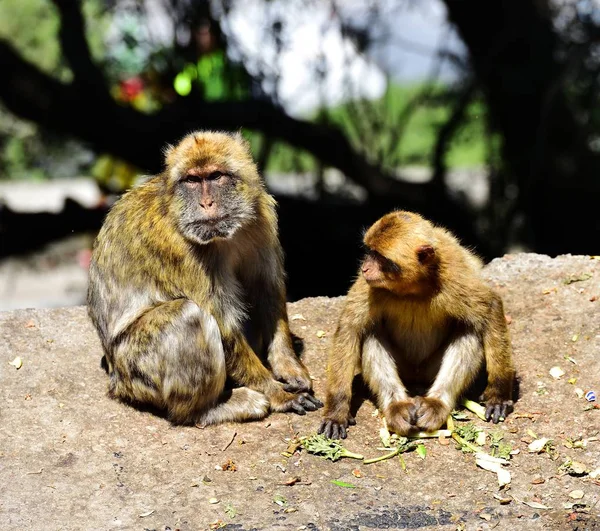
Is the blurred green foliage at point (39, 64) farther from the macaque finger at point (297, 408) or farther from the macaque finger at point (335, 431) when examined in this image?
the macaque finger at point (335, 431)

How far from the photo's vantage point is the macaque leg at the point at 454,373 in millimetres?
5895

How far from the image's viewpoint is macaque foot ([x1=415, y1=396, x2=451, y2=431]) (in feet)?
19.1

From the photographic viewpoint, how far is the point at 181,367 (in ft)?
19.0

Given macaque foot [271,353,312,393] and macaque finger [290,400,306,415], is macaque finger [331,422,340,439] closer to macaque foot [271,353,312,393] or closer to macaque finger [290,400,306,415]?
macaque finger [290,400,306,415]

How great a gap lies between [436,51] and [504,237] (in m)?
2.52

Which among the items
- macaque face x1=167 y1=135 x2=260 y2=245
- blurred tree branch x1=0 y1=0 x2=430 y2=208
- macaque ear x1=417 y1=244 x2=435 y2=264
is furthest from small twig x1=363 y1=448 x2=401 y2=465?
blurred tree branch x1=0 y1=0 x2=430 y2=208

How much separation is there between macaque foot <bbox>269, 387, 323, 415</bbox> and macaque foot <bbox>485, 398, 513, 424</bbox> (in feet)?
3.97

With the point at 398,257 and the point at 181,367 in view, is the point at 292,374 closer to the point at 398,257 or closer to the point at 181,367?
the point at 181,367

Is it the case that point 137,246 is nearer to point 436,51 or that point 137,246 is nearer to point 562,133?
point 436,51

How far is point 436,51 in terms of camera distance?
10.9 meters

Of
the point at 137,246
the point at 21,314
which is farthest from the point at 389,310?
the point at 21,314

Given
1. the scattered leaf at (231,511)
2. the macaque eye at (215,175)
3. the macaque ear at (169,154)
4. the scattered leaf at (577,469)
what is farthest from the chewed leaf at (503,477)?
the macaque ear at (169,154)

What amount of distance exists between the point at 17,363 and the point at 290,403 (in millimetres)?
2169

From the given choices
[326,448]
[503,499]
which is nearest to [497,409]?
[503,499]
